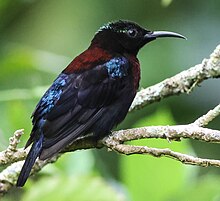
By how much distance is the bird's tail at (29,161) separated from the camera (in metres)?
3.21

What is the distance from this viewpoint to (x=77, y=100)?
372cm

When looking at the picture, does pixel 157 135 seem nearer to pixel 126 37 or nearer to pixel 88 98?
pixel 88 98

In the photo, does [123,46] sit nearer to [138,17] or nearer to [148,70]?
[148,70]

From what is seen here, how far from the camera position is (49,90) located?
12.5 ft

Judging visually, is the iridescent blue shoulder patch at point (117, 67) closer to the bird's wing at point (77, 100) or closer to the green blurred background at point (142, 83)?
the bird's wing at point (77, 100)

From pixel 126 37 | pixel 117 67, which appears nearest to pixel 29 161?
pixel 117 67

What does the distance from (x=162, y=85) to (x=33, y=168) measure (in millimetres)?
794

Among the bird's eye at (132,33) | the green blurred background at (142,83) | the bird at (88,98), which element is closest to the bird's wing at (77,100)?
the bird at (88,98)

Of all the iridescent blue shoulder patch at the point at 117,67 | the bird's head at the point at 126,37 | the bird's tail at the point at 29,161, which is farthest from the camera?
the bird's head at the point at 126,37

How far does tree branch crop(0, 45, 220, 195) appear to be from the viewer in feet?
9.78

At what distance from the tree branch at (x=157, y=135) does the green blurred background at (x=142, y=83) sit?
0.11 meters

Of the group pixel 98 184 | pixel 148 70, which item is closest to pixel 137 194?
pixel 98 184

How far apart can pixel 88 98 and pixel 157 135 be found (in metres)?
0.74

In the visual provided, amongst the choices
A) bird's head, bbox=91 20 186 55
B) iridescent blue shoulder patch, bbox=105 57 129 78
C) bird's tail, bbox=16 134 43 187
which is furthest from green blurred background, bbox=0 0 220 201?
bird's head, bbox=91 20 186 55
